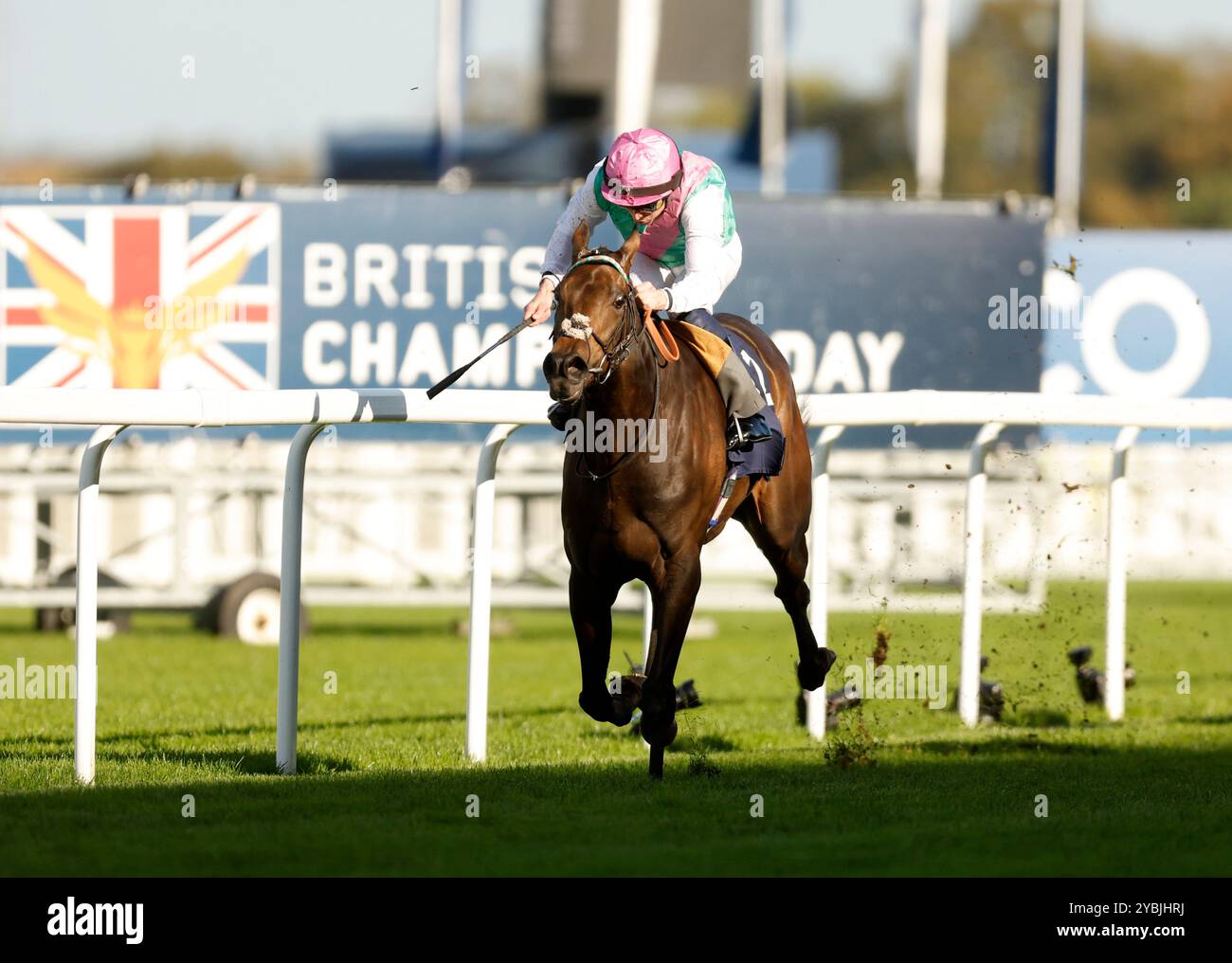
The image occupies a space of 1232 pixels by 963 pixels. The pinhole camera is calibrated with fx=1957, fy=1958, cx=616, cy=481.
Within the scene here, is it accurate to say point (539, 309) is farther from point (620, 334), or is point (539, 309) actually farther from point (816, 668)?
point (816, 668)

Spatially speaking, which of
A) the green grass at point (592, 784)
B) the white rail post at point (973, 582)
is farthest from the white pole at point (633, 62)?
the white rail post at point (973, 582)

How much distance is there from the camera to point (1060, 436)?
48.1 ft

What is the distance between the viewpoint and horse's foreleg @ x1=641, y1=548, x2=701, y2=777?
579 cm

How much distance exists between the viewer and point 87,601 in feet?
18.4

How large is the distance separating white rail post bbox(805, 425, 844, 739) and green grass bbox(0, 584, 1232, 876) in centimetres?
14

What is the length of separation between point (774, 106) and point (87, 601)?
54.3ft

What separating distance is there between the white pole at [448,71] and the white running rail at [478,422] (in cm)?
985

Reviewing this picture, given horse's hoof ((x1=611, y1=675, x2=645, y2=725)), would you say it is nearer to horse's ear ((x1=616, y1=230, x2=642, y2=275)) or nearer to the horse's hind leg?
the horse's hind leg

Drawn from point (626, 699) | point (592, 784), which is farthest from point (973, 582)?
point (592, 784)

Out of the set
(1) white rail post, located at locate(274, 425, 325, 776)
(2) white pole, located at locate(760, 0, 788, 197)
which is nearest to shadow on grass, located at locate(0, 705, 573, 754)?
(1) white rail post, located at locate(274, 425, 325, 776)

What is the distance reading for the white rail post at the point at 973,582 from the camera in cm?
773

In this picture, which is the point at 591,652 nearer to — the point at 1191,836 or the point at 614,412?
the point at 614,412
